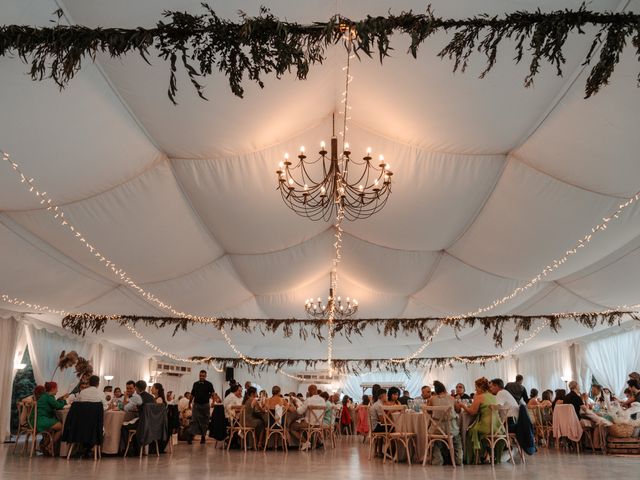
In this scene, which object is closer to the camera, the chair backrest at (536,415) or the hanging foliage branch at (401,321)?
the chair backrest at (536,415)

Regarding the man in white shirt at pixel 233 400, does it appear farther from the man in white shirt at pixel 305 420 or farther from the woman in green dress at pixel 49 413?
the woman in green dress at pixel 49 413

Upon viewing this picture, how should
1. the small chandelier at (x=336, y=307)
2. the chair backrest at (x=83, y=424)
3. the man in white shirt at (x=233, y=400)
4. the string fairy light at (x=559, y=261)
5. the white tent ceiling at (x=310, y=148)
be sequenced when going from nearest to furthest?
the white tent ceiling at (x=310, y=148) < the string fairy light at (x=559, y=261) < the chair backrest at (x=83, y=424) < the man in white shirt at (x=233, y=400) < the small chandelier at (x=336, y=307)

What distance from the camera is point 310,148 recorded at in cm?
736

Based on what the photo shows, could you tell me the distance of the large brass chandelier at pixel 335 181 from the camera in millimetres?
6070

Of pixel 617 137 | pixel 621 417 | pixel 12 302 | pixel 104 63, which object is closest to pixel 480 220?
pixel 617 137

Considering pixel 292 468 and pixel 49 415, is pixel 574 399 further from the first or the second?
pixel 49 415

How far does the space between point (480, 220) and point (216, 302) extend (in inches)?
236

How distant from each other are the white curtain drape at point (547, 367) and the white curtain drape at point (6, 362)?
13558 millimetres

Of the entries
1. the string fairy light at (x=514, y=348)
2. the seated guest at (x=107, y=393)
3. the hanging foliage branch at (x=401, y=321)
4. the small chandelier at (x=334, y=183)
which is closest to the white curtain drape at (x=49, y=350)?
the seated guest at (x=107, y=393)

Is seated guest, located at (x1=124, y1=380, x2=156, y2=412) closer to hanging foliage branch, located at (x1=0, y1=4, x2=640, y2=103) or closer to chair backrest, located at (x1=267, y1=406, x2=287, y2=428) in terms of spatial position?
chair backrest, located at (x1=267, y1=406, x2=287, y2=428)

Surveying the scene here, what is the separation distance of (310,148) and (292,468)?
12.5ft

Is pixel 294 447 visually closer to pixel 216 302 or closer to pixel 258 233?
pixel 216 302

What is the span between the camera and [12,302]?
32.1ft

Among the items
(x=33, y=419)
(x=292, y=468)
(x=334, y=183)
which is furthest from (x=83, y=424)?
(x=334, y=183)
